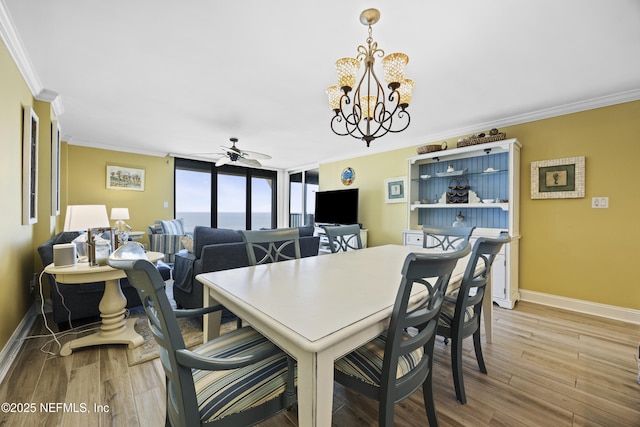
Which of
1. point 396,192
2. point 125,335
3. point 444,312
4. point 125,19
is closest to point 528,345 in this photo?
point 444,312

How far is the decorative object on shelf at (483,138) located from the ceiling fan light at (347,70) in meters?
2.40

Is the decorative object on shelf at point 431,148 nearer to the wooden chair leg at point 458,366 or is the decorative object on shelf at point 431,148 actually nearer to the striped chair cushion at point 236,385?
the wooden chair leg at point 458,366

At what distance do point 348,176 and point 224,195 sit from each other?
310cm

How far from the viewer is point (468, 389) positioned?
1633 mm

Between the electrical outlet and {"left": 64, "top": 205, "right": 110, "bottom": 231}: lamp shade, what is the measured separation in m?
4.72

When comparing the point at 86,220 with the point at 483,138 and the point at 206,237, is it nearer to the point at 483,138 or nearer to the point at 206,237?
the point at 206,237

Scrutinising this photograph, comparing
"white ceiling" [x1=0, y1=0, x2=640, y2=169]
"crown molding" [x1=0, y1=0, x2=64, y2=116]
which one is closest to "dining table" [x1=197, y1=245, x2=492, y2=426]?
"white ceiling" [x1=0, y1=0, x2=640, y2=169]

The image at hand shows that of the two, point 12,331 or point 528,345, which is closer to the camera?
point 12,331

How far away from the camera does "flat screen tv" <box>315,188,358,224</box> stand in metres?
5.01

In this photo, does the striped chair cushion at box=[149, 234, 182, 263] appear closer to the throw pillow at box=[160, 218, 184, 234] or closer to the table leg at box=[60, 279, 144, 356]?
the throw pillow at box=[160, 218, 184, 234]

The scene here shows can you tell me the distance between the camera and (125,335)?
2.11 metres

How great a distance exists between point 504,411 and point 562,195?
2.63 m

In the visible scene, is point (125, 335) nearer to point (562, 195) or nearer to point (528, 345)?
point (528, 345)

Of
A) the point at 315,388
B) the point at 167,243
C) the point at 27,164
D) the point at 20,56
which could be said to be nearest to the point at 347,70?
the point at 315,388
